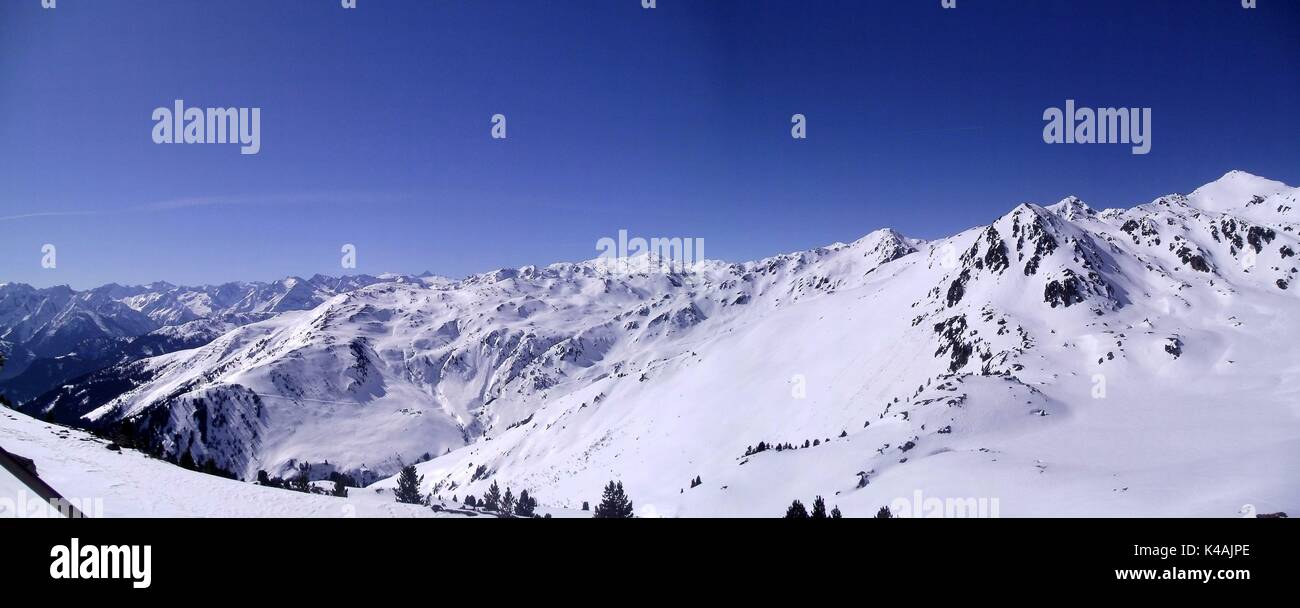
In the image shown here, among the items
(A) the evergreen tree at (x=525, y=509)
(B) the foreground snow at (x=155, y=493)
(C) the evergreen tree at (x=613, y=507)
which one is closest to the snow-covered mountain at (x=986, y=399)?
(C) the evergreen tree at (x=613, y=507)

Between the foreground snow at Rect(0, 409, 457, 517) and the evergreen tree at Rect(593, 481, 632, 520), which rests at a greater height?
the foreground snow at Rect(0, 409, 457, 517)

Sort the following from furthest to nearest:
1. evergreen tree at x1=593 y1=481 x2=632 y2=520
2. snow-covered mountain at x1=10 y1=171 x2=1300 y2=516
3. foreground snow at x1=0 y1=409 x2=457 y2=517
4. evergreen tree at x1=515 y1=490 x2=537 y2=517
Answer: snow-covered mountain at x1=10 y1=171 x2=1300 y2=516 → evergreen tree at x1=593 y1=481 x2=632 y2=520 → evergreen tree at x1=515 y1=490 x2=537 y2=517 → foreground snow at x1=0 y1=409 x2=457 y2=517

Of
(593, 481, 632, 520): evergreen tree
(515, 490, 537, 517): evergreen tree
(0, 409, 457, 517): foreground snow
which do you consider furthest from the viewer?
(593, 481, 632, 520): evergreen tree

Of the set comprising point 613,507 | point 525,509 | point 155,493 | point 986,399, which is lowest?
point 613,507

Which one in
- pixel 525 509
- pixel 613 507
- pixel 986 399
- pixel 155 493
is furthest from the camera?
pixel 986 399

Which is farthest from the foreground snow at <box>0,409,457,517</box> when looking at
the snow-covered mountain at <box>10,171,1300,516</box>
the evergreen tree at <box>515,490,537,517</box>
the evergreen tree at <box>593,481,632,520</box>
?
the snow-covered mountain at <box>10,171,1300,516</box>

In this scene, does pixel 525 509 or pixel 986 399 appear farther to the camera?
pixel 986 399

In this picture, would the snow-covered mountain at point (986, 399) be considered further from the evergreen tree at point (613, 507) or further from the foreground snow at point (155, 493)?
the foreground snow at point (155, 493)

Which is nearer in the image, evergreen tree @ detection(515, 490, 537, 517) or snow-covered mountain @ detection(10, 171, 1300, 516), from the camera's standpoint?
evergreen tree @ detection(515, 490, 537, 517)

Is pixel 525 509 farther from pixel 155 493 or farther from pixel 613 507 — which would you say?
pixel 155 493

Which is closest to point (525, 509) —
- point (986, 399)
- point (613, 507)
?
point (613, 507)

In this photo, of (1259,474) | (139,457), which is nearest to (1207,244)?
(1259,474)

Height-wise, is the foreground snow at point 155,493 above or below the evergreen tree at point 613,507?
above

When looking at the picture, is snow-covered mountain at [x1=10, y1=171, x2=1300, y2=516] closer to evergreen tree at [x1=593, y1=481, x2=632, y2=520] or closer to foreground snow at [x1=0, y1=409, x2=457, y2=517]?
evergreen tree at [x1=593, y1=481, x2=632, y2=520]
